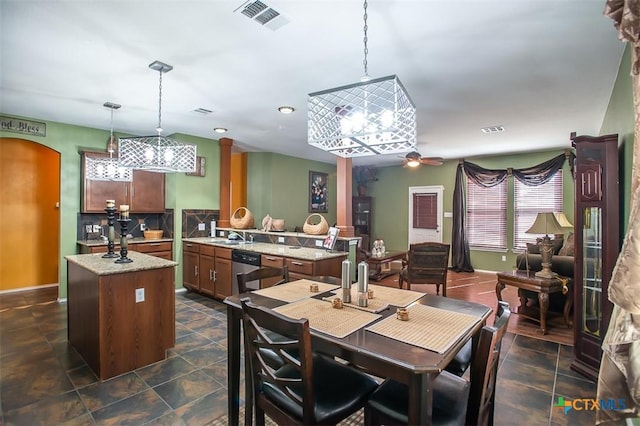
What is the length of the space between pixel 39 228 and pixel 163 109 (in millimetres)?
3363

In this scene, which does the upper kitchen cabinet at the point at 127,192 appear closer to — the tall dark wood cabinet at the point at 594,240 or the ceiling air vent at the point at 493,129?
the ceiling air vent at the point at 493,129

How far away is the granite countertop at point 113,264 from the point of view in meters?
2.58

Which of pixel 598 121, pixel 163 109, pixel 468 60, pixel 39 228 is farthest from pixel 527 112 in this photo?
pixel 39 228

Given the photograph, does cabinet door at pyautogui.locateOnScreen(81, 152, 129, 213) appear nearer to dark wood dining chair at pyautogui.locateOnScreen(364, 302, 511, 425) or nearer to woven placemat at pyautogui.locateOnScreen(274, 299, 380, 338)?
woven placemat at pyautogui.locateOnScreen(274, 299, 380, 338)

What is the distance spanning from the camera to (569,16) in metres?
2.00

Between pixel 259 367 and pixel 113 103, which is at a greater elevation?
pixel 113 103

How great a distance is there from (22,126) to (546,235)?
6654 millimetres

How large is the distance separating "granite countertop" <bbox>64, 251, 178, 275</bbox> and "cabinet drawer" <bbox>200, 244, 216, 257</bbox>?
1.47 meters

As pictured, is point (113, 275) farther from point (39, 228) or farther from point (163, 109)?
point (39, 228)

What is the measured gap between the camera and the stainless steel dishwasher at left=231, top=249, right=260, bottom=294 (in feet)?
13.4

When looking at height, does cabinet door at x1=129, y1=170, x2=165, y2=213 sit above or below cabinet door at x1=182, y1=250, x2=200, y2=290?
above

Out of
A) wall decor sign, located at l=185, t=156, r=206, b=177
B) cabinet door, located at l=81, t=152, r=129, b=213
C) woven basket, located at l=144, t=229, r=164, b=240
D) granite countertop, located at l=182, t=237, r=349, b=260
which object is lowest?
granite countertop, located at l=182, t=237, r=349, b=260

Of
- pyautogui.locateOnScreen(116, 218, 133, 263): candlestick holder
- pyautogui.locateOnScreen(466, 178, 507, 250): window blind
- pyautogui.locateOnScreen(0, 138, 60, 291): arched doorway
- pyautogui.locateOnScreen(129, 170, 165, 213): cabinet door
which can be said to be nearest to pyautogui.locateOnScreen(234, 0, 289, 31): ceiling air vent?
pyautogui.locateOnScreen(116, 218, 133, 263): candlestick holder

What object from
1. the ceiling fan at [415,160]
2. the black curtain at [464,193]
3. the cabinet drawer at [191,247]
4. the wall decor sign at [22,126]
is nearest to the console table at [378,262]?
the ceiling fan at [415,160]
